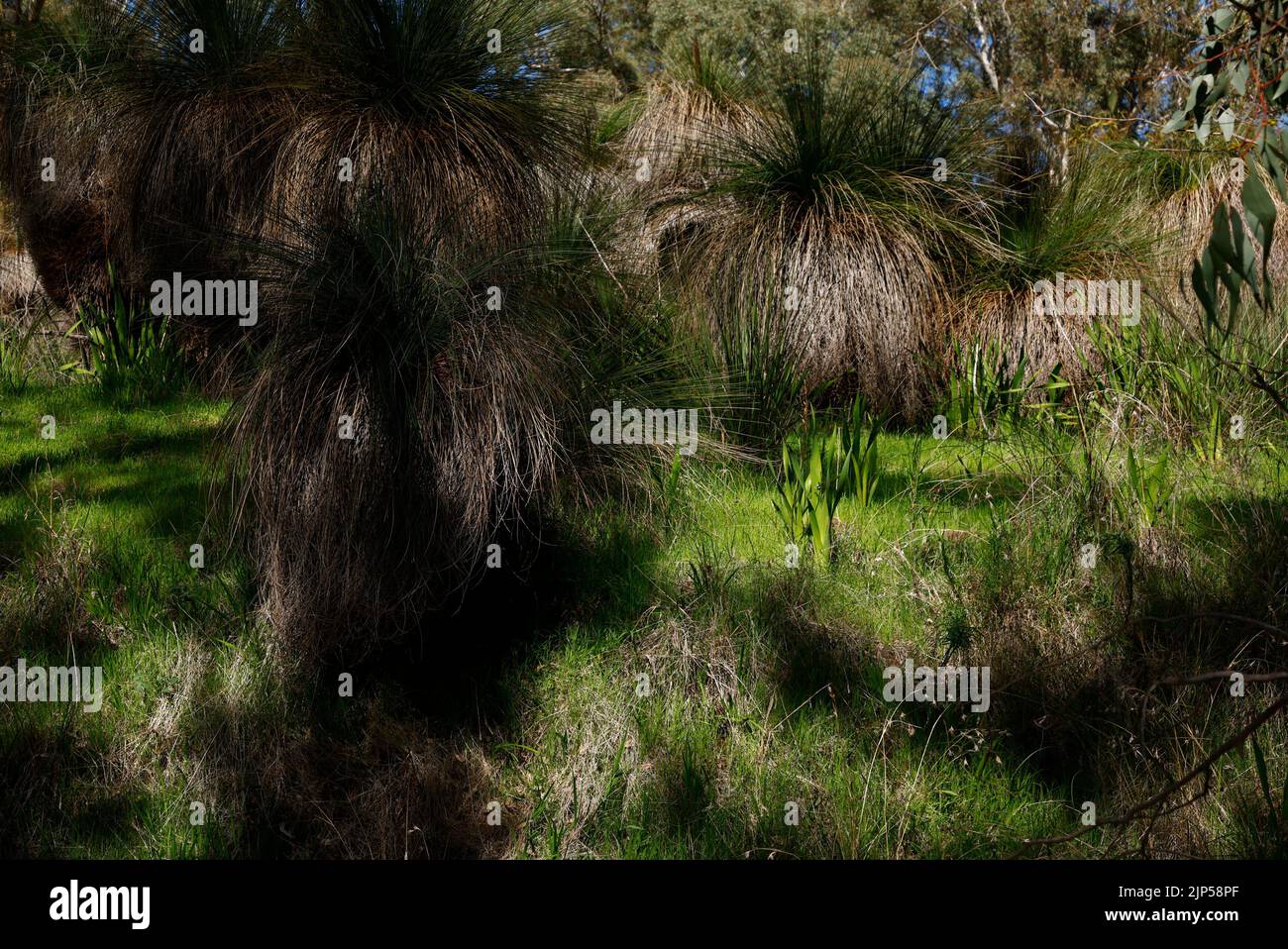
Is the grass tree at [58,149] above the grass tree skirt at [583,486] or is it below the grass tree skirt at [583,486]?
above

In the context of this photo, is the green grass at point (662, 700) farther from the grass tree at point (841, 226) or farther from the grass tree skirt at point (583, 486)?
the grass tree at point (841, 226)

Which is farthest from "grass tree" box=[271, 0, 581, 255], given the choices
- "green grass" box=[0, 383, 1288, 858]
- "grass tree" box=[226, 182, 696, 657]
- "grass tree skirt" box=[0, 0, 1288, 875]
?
"green grass" box=[0, 383, 1288, 858]

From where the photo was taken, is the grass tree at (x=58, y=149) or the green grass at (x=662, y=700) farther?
the grass tree at (x=58, y=149)

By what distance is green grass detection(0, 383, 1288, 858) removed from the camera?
3533 millimetres

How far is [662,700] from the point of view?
396 centimetres

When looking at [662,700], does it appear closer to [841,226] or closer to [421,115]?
[421,115]

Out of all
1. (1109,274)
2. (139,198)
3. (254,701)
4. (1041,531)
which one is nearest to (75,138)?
(139,198)

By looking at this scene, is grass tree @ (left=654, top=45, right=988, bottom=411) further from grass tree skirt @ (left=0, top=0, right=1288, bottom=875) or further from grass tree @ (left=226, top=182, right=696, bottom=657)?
grass tree @ (left=226, top=182, right=696, bottom=657)

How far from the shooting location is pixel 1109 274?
697 cm

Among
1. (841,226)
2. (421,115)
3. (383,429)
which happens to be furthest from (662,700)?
(841,226)

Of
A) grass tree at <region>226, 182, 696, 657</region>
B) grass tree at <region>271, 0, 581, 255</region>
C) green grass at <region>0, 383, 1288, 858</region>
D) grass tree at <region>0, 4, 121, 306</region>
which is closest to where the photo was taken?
green grass at <region>0, 383, 1288, 858</region>

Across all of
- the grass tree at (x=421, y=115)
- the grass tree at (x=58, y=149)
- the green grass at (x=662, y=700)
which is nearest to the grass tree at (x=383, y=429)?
the green grass at (x=662, y=700)

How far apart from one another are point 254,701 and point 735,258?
4094 millimetres

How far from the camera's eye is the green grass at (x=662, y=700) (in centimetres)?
353
